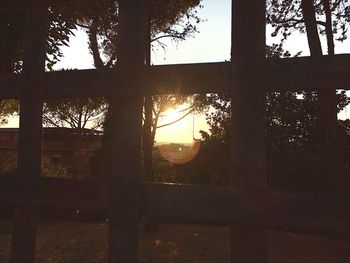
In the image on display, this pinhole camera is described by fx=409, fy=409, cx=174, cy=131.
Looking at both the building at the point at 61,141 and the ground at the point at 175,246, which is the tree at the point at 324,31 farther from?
the building at the point at 61,141

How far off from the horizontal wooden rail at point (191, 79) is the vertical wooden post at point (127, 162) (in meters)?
0.09

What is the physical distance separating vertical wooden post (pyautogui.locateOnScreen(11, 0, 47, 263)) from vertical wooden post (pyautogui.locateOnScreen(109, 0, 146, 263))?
0.73 m

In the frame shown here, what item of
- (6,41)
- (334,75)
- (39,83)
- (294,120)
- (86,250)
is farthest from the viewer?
(294,120)


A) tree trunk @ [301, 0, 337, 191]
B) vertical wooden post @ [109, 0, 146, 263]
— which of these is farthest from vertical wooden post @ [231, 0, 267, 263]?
tree trunk @ [301, 0, 337, 191]

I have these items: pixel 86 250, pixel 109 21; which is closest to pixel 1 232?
pixel 86 250

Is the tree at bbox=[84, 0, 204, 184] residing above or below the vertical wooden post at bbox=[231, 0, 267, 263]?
above

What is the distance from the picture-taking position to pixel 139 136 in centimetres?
301

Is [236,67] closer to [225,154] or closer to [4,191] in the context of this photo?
[4,191]

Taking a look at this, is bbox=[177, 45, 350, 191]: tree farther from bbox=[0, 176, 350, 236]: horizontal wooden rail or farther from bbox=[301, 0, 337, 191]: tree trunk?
bbox=[0, 176, 350, 236]: horizontal wooden rail

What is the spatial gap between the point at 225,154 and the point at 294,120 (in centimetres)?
284

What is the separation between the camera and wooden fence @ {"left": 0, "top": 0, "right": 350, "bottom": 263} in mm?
2602

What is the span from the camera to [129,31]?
10.0 feet

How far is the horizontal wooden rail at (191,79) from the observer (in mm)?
2594

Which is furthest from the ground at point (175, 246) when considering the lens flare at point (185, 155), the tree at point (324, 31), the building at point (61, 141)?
the building at point (61, 141)
